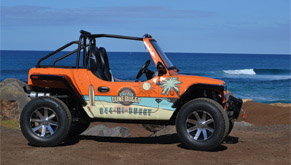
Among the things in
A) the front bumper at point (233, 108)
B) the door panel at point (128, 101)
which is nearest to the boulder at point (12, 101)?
the door panel at point (128, 101)

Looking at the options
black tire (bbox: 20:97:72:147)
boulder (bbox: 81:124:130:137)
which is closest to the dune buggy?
black tire (bbox: 20:97:72:147)

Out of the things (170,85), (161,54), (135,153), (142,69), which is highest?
(161,54)

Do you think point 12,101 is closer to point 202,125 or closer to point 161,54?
point 161,54

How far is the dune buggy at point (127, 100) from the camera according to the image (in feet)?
25.7

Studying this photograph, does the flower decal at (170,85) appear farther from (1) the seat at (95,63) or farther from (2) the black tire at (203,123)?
(1) the seat at (95,63)

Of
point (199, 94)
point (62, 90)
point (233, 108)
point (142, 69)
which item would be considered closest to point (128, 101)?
point (142, 69)

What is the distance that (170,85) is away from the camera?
7934mm

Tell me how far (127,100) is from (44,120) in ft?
5.17

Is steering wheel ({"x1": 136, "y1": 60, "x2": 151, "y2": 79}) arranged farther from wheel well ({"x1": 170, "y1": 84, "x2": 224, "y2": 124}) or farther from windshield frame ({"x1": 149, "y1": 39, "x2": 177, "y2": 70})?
wheel well ({"x1": 170, "y1": 84, "x2": 224, "y2": 124})

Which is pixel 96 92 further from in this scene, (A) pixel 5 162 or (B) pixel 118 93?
(A) pixel 5 162

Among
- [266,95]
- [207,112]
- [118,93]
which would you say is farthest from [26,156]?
[266,95]

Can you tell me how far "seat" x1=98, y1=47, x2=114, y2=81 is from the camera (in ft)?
28.5

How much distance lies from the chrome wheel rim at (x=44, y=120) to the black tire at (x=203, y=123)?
7.47ft

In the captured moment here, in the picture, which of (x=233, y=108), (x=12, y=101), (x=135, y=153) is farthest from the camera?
(x=12, y=101)
